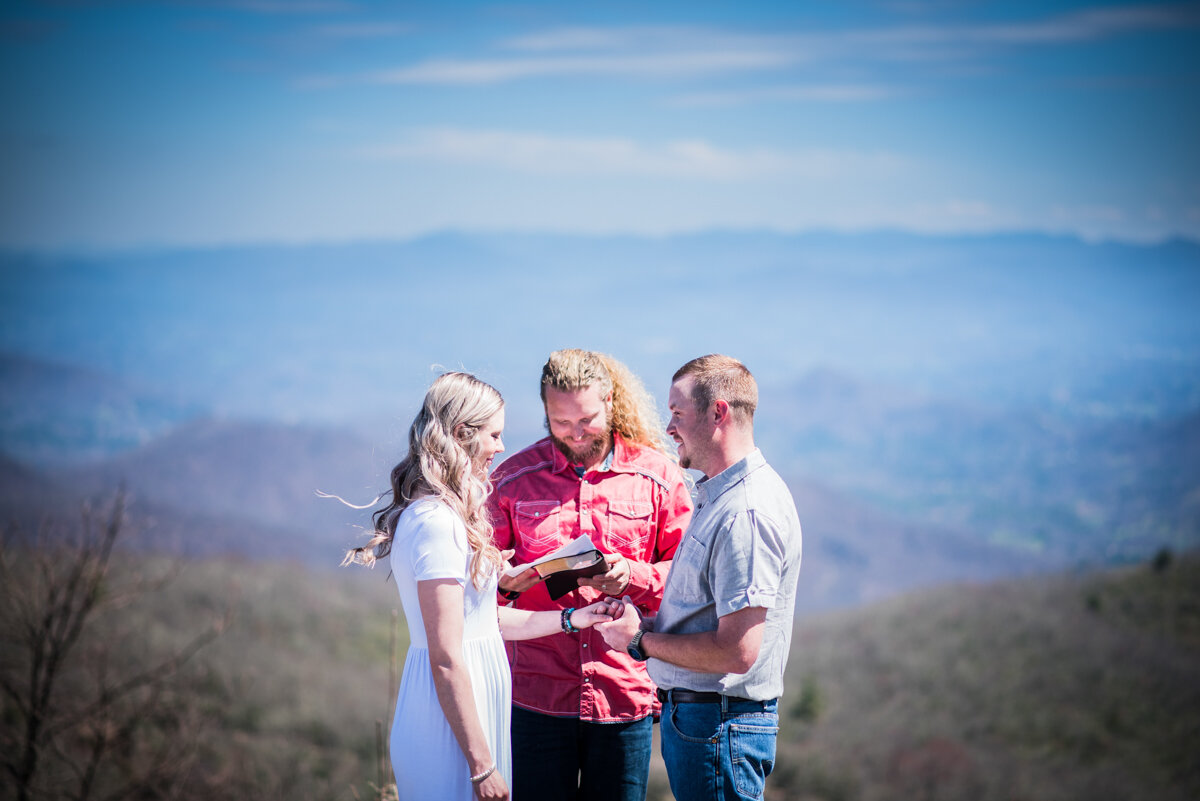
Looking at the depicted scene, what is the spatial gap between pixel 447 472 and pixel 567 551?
0.56 meters

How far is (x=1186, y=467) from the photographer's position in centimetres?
14512

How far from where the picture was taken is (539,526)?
12.6 ft

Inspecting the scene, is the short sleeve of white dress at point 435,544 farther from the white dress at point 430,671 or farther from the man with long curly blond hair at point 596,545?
the man with long curly blond hair at point 596,545

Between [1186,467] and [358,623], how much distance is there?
5233 inches

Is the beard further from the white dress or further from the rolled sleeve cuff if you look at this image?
the rolled sleeve cuff

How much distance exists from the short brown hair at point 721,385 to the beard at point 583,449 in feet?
2.38

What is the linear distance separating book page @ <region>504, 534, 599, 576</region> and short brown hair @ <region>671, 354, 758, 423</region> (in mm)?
615

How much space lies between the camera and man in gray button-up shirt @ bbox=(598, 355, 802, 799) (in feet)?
10.2

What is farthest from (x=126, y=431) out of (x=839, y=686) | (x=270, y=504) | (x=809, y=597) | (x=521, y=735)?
(x=521, y=735)

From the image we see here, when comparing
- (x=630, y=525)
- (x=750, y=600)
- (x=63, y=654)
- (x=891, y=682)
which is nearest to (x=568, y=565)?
(x=630, y=525)

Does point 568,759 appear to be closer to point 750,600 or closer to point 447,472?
point 750,600

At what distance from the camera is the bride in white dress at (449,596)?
3049 millimetres

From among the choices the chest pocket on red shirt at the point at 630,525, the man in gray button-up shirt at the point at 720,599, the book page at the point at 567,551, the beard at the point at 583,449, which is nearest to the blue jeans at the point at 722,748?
the man in gray button-up shirt at the point at 720,599

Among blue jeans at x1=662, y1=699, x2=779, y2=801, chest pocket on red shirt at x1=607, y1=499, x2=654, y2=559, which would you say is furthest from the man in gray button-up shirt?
chest pocket on red shirt at x1=607, y1=499, x2=654, y2=559
